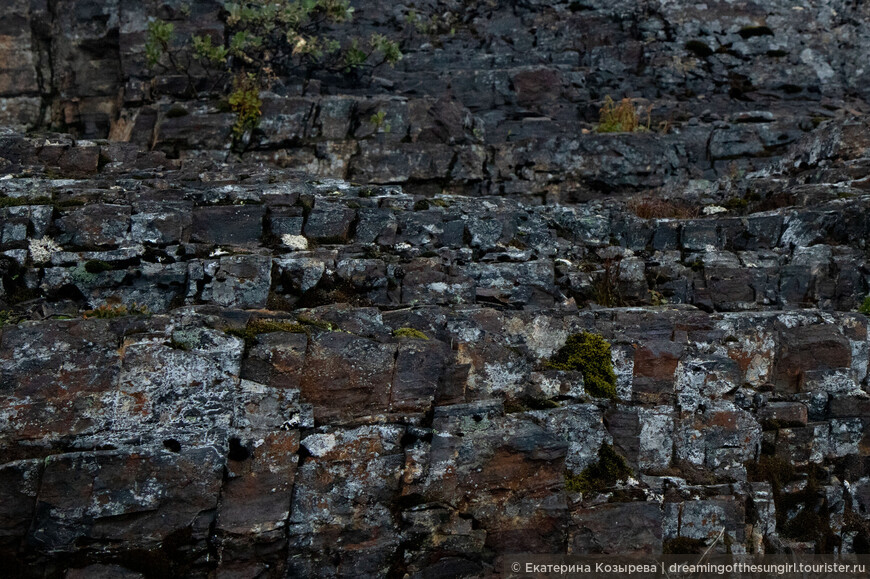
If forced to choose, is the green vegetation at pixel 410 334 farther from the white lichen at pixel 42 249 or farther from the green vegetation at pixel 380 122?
the green vegetation at pixel 380 122

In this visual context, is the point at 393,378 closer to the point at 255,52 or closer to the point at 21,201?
the point at 21,201

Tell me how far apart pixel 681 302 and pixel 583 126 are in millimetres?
8161

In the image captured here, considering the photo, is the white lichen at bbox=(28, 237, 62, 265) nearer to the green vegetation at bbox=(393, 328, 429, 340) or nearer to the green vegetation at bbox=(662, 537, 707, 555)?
the green vegetation at bbox=(393, 328, 429, 340)

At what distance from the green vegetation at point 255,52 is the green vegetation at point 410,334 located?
9.08 m

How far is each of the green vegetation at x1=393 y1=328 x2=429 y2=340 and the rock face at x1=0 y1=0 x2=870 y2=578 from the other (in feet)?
0.35

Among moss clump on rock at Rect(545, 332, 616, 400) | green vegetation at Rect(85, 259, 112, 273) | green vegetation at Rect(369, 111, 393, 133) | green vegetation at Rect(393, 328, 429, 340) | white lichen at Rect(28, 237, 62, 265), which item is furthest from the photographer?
green vegetation at Rect(369, 111, 393, 133)

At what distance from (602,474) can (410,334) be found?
2.95 meters

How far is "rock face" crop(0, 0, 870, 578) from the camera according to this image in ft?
27.2

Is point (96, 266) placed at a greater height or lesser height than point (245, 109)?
lesser

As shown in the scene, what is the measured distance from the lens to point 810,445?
10.5m

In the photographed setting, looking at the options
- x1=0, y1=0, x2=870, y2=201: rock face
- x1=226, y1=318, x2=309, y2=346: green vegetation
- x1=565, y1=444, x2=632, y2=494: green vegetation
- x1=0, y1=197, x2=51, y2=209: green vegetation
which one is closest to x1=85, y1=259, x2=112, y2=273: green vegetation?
x1=0, y1=197, x2=51, y2=209: green vegetation

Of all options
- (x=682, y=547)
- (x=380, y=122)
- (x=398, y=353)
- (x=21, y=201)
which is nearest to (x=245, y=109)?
(x=380, y=122)

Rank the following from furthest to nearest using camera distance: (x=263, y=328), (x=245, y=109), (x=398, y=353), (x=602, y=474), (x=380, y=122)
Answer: (x=380, y=122) → (x=245, y=109) → (x=602, y=474) → (x=398, y=353) → (x=263, y=328)

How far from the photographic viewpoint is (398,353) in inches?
364
